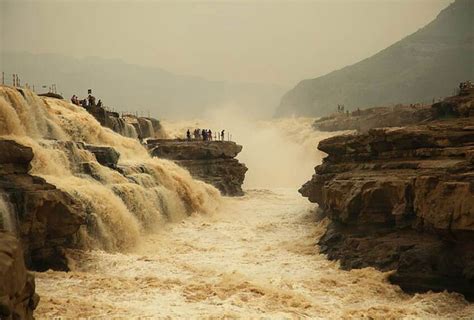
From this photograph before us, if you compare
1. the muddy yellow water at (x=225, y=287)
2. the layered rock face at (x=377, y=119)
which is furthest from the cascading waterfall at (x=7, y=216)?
the layered rock face at (x=377, y=119)

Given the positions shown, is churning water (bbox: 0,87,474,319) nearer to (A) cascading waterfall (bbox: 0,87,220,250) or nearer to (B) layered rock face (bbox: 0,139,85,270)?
(A) cascading waterfall (bbox: 0,87,220,250)

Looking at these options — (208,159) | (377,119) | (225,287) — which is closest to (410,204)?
(225,287)

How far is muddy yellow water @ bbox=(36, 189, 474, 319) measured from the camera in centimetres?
902

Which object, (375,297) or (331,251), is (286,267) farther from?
(375,297)

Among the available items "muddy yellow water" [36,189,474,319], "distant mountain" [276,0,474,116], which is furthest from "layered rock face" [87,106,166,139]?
"distant mountain" [276,0,474,116]

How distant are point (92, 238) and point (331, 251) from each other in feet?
23.9

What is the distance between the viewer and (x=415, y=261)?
11.1 meters

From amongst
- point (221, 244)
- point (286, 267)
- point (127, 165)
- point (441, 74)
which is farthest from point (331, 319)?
point (441, 74)

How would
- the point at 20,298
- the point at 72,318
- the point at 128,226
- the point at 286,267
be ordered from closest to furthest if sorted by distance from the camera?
the point at 20,298 < the point at 72,318 < the point at 286,267 < the point at 128,226

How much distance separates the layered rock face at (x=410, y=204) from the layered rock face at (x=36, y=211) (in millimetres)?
7694

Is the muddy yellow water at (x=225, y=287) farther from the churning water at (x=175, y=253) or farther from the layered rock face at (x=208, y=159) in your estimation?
the layered rock face at (x=208, y=159)

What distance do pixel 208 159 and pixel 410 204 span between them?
65.2ft

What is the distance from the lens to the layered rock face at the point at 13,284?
6.18 m

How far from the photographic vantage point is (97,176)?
17031 millimetres
